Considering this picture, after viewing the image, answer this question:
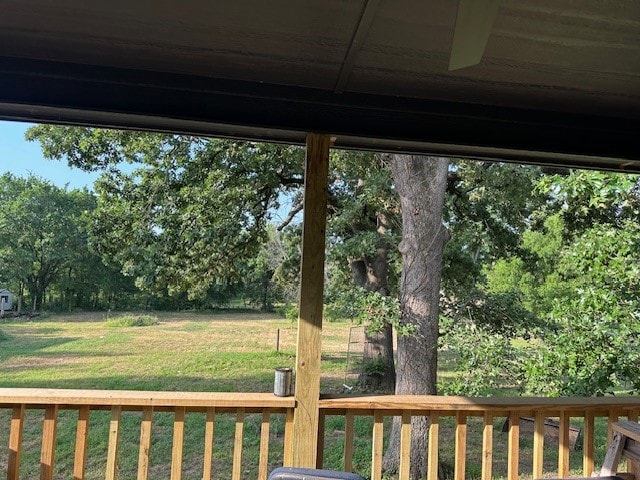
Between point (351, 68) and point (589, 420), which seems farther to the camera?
point (589, 420)

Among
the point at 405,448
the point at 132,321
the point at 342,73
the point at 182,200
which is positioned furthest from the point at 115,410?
the point at 132,321

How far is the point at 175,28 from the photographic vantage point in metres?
1.48

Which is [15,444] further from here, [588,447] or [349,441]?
[588,447]

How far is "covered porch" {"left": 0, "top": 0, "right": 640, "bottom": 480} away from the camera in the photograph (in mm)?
1442

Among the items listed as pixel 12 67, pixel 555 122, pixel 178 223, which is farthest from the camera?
pixel 178 223

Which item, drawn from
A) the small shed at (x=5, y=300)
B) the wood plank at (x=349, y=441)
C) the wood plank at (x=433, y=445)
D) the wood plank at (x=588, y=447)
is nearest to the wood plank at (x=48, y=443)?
the wood plank at (x=349, y=441)

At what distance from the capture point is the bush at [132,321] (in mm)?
14484

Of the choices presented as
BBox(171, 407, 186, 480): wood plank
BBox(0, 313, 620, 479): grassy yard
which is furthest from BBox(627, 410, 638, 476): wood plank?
BBox(0, 313, 620, 479): grassy yard

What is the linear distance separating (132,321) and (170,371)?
561 cm

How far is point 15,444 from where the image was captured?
1.79 metres

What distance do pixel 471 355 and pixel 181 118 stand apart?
381 centimetres

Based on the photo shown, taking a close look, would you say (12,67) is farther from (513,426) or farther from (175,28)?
(513,426)

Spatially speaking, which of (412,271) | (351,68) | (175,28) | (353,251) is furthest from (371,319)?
(175,28)

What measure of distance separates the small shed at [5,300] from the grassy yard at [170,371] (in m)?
0.82
